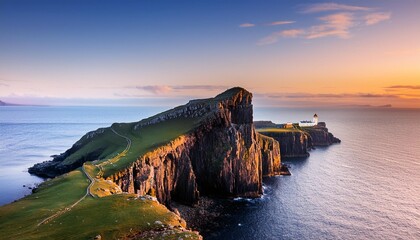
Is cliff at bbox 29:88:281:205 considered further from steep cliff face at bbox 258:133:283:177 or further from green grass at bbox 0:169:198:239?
green grass at bbox 0:169:198:239

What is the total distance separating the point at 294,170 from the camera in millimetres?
161875

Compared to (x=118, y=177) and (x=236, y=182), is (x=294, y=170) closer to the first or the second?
(x=236, y=182)

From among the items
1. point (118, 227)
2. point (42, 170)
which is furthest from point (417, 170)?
point (42, 170)

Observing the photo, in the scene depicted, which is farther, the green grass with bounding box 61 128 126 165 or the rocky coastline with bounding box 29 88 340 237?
the green grass with bounding box 61 128 126 165

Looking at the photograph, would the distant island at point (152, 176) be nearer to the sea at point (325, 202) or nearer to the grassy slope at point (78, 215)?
the grassy slope at point (78, 215)

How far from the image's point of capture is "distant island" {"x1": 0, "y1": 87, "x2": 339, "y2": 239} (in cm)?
4316

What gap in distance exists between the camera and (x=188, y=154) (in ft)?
378

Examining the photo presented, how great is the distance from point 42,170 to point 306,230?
375ft

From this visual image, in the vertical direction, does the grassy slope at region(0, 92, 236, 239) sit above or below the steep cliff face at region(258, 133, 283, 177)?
above

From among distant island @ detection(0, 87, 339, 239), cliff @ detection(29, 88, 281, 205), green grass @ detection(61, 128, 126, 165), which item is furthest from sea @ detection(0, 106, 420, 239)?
green grass @ detection(61, 128, 126, 165)

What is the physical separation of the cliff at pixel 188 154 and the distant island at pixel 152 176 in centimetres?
36

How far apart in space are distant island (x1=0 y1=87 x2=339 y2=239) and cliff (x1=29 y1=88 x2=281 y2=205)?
1.17ft

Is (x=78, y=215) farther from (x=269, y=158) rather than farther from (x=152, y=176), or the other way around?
(x=269, y=158)

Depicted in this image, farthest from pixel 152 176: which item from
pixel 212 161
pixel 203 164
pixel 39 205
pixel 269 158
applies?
pixel 269 158
